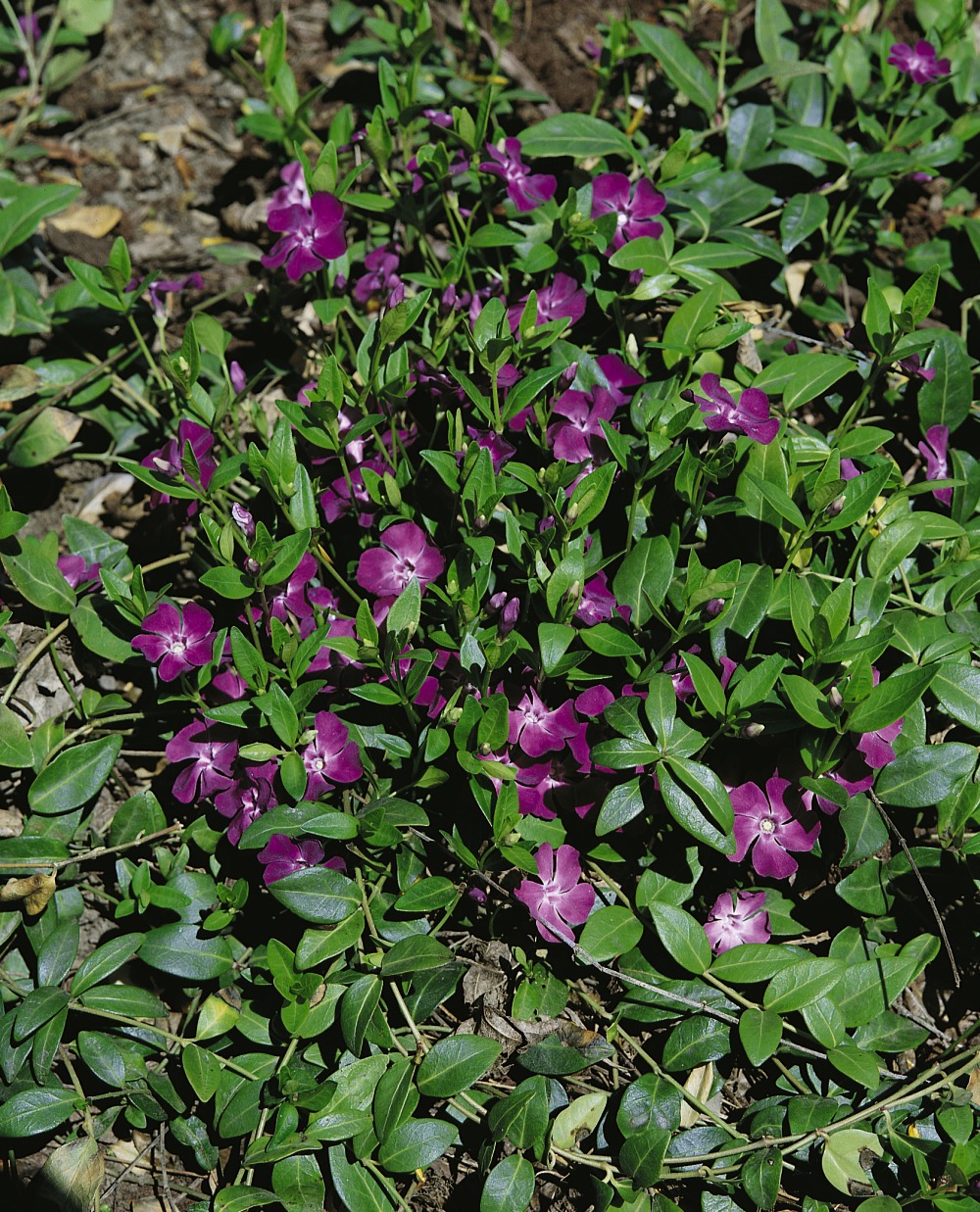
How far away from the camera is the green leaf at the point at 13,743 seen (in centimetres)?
225

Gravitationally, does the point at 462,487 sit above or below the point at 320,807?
above

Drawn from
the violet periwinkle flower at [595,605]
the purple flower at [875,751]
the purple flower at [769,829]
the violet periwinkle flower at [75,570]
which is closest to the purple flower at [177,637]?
the violet periwinkle flower at [75,570]

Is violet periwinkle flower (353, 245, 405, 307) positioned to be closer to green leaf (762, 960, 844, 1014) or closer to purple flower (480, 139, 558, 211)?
purple flower (480, 139, 558, 211)

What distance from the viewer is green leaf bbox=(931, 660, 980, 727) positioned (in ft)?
6.89

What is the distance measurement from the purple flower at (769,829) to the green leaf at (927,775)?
0.18 metres

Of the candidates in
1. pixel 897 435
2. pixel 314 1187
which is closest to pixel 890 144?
pixel 897 435

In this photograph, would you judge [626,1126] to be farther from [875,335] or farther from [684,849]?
[875,335]

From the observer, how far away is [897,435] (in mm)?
2668

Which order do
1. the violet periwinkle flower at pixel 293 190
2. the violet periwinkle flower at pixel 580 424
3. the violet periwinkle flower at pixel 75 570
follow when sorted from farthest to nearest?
the violet periwinkle flower at pixel 293 190 < the violet periwinkle flower at pixel 75 570 < the violet periwinkle flower at pixel 580 424

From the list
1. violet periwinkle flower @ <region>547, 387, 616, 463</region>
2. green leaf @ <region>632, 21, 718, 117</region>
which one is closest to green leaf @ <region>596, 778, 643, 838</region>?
violet periwinkle flower @ <region>547, 387, 616, 463</region>

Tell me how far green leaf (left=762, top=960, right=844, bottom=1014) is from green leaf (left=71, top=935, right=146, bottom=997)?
1.31 m

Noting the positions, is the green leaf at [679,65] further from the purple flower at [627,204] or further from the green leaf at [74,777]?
the green leaf at [74,777]

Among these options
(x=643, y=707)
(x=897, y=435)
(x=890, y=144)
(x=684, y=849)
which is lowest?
(x=684, y=849)

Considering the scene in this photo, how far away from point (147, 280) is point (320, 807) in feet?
4.84
